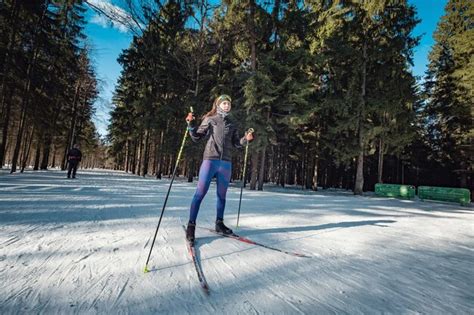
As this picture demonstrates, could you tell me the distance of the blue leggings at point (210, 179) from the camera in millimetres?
3270

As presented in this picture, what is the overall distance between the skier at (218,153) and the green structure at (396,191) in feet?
51.2

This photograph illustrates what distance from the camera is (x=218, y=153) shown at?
348 cm

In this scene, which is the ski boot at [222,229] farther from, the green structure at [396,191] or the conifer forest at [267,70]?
the green structure at [396,191]

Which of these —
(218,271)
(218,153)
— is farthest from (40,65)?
(218,271)

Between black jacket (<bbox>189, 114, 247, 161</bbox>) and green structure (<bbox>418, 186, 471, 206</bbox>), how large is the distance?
15.9m

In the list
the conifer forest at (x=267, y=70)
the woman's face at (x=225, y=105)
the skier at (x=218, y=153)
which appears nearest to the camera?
the skier at (x=218, y=153)

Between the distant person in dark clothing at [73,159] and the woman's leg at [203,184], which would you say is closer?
the woman's leg at [203,184]

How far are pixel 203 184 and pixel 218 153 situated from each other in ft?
1.76

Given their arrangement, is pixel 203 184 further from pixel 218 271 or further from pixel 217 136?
pixel 218 271

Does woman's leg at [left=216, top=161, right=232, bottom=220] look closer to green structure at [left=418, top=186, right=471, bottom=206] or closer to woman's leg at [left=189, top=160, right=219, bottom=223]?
woman's leg at [left=189, top=160, right=219, bottom=223]

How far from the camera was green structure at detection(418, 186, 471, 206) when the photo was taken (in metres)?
12.8

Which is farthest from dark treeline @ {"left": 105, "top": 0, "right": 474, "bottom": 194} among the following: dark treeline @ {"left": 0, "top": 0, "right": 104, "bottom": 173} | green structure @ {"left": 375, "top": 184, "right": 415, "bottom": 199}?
dark treeline @ {"left": 0, "top": 0, "right": 104, "bottom": 173}

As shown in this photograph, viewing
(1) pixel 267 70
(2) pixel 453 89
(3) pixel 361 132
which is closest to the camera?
(1) pixel 267 70

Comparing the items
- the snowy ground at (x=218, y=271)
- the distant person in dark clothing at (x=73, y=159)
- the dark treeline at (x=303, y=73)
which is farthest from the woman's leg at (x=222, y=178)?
the distant person in dark clothing at (x=73, y=159)
